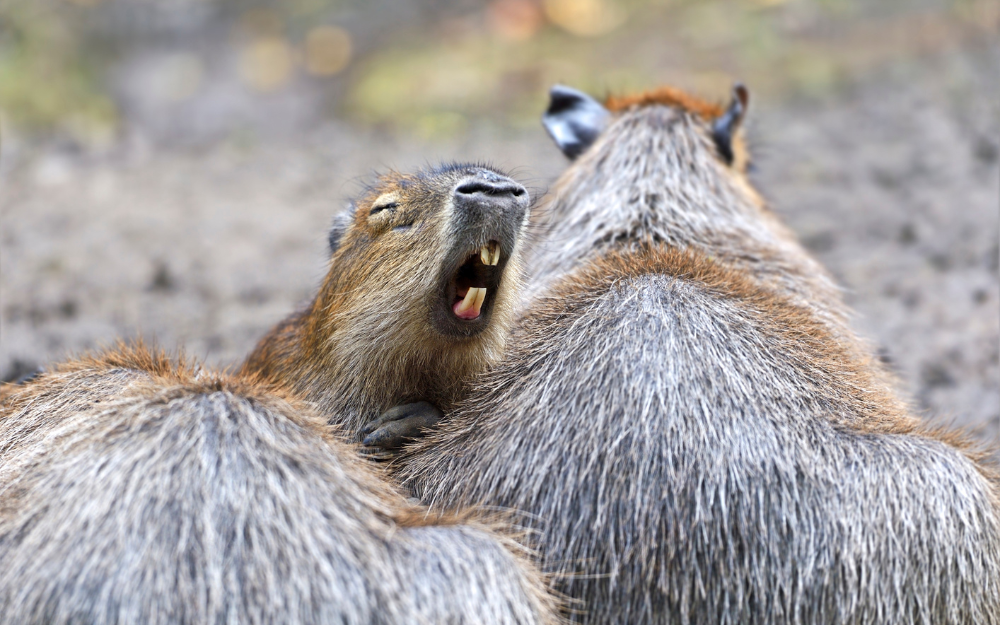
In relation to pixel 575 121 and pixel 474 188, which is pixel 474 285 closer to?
pixel 474 188

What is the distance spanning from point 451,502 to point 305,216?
4859 mm

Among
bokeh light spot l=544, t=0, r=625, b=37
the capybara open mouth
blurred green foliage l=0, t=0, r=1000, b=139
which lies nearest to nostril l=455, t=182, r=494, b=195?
the capybara open mouth

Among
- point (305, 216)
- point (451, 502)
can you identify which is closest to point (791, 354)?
point (451, 502)

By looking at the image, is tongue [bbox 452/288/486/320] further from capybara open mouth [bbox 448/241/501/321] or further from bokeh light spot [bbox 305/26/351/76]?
bokeh light spot [bbox 305/26/351/76]

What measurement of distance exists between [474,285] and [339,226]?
0.94 meters

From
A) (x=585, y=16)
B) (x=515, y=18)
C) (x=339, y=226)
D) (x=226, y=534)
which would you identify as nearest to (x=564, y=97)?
(x=339, y=226)

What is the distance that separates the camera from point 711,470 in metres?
3.15

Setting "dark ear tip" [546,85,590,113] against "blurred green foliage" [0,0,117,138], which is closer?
"dark ear tip" [546,85,590,113]

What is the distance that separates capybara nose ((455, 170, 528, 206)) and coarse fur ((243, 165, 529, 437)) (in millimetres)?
14

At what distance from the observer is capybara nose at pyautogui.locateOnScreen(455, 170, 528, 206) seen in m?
3.55

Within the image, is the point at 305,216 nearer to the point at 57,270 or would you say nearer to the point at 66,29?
the point at 57,270

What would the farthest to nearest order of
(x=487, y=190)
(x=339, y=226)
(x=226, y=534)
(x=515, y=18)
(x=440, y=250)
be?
(x=515, y=18) < (x=339, y=226) < (x=440, y=250) < (x=487, y=190) < (x=226, y=534)

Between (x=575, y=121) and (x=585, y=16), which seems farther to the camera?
(x=585, y=16)

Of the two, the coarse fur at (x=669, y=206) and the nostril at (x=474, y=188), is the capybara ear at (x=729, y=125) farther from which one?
the nostril at (x=474, y=188)
